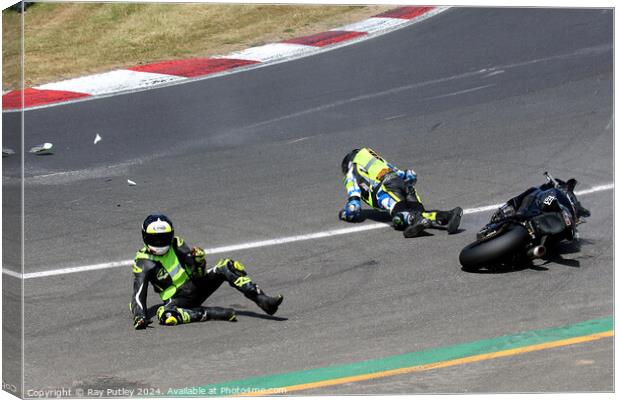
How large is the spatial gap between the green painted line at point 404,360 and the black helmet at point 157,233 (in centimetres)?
208

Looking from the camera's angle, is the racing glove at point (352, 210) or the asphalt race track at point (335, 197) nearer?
the asphalt race track at point (335, 197)

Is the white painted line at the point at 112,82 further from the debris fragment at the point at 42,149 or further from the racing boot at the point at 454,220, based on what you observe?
the racing boot at the point at 454,220

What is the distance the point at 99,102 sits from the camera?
70.2 feet

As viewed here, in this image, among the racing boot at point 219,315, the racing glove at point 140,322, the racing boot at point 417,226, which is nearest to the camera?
the racing glove at point 140,322

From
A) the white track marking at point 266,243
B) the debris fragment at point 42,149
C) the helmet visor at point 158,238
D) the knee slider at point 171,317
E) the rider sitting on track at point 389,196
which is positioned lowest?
the white track marking at point 266,243

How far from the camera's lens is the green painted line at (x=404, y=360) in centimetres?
1155

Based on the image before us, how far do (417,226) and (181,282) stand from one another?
361 centimetres

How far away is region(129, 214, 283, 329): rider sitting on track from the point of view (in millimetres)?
13141

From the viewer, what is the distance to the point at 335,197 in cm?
1775

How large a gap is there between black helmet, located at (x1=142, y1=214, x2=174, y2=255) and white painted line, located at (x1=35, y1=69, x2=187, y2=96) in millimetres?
8852

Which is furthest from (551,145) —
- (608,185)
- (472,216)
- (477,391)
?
(477,391)

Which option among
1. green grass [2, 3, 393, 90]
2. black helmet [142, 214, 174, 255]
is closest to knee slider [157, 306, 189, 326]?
black helmet [142, 214, 174, 255]

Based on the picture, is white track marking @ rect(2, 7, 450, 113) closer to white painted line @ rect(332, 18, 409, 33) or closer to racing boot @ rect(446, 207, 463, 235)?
white painted line @ rect(332, 18, 409, 33)

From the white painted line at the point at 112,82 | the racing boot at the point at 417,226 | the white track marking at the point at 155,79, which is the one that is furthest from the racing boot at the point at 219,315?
the white painted line at the point at 112,82
